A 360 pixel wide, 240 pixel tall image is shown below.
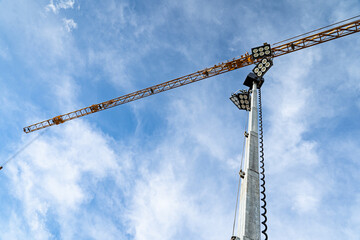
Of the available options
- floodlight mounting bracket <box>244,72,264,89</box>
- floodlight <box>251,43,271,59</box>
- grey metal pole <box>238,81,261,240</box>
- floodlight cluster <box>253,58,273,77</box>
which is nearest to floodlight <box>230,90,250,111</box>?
floodlight mounting bracket <box>244,72,264,89</box>

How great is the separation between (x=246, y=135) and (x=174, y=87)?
46327 millimetres

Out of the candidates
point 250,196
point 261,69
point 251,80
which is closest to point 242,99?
point 251,80

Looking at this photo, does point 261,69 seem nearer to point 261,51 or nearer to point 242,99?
point 242,99

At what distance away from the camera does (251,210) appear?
874 centimetres

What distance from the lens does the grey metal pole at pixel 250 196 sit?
8.16 meters

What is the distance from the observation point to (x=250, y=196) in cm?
919

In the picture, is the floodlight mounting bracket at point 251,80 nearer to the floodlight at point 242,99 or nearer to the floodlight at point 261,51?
the floodlight at point 242,99

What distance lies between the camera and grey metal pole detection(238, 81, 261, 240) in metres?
8.16

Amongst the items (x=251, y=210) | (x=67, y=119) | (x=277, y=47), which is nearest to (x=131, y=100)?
(x=67, y=119)

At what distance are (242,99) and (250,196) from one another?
8.95 metres

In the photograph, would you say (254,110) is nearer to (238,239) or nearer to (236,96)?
(236,96)

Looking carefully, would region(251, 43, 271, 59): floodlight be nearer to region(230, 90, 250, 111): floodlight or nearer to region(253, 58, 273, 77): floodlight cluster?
region(253, 58, 273, 77): floodlight cluster

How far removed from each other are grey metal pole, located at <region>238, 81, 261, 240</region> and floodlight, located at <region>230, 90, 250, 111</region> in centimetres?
476

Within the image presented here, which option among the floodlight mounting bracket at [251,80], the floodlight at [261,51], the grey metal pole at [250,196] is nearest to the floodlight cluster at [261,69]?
the floodlight mounting bracket at [251,80]
